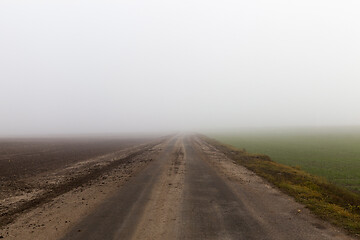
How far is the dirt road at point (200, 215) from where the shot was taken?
24.9ft

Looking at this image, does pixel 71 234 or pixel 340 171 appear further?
pixel 340 171

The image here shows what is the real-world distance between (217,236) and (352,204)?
332 inches

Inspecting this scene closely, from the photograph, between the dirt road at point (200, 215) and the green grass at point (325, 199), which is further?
the green grass at point (325, 199)

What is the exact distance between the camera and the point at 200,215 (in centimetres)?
936

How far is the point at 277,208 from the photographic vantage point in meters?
10.2


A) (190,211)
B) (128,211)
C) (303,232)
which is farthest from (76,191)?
(303,232)

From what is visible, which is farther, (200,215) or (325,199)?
(325,199)

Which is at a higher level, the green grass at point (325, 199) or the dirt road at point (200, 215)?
the dirt road at point (200, 215)

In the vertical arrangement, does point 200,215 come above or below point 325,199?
above

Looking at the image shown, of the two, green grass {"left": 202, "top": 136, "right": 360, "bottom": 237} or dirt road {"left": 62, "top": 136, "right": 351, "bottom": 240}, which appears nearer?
dirt road {"left": 62, "top": 136, "right": 351, "bottom": 240}

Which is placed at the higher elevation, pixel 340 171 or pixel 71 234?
pixel 71 234

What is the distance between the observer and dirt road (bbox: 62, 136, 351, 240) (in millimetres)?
7582

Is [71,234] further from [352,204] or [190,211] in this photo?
[352,204]

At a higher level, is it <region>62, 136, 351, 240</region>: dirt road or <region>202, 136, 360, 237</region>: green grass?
<region>62, 136, 351, 240</region>: dirt road
